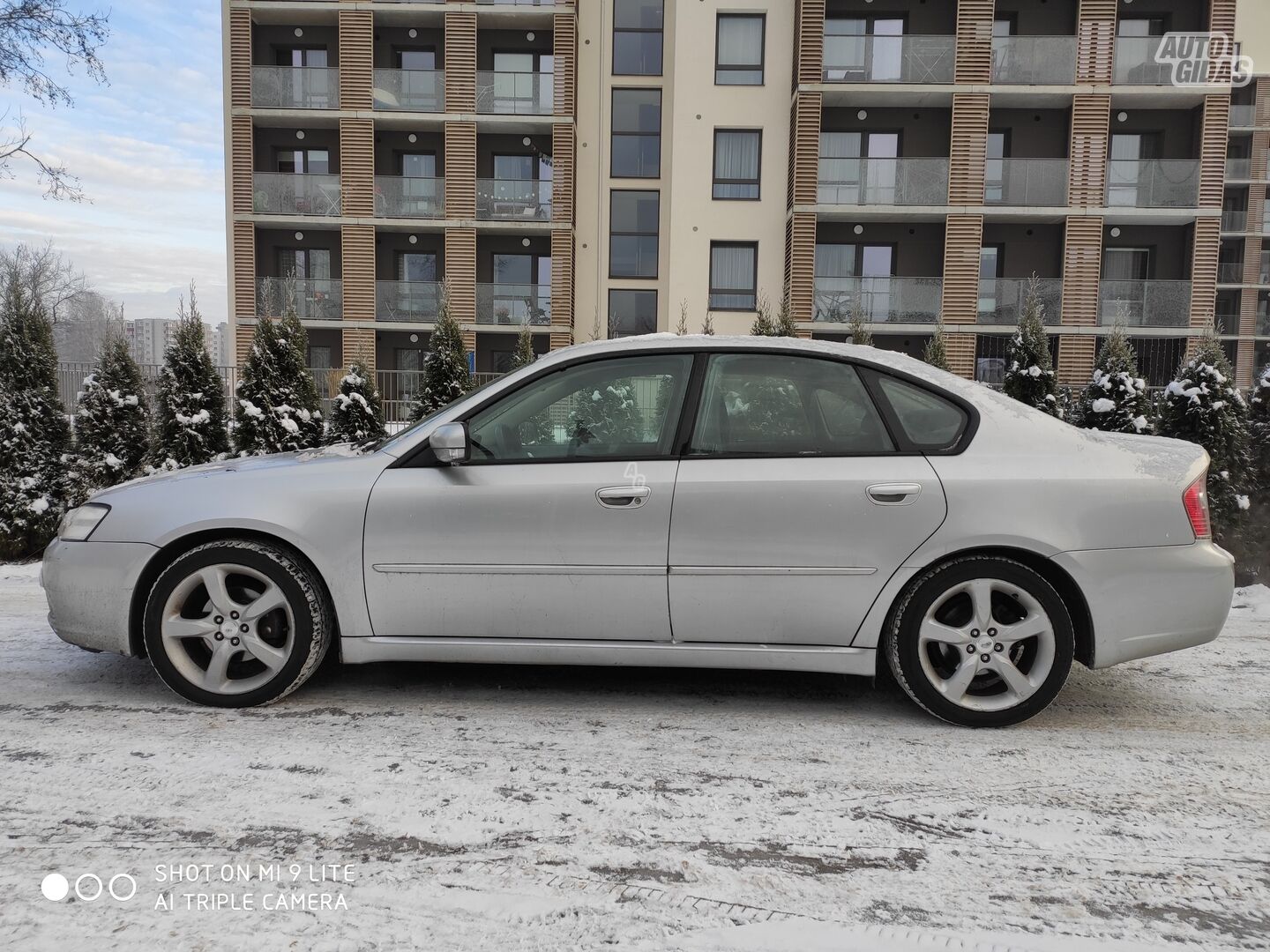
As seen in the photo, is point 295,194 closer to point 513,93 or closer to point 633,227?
point 513,93

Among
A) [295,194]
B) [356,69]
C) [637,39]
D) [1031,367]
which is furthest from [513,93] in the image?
[1031,367]

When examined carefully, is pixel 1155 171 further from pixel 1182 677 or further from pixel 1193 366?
pixel 1182 677

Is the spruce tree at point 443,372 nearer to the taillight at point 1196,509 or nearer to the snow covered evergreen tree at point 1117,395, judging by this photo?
the snow covered evergreen tree at point 1117,395

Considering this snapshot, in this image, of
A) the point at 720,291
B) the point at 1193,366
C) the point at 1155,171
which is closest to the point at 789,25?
the point at 720,291

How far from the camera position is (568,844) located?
2.41 metres

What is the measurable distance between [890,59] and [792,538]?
23.1 m

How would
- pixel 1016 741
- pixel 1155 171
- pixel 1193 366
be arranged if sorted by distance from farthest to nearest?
pixel 1155 171 → pixel 1193 366 → pixel 1016 741

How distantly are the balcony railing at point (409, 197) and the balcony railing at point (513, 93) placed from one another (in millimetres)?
2682

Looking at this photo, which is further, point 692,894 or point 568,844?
point 568,844

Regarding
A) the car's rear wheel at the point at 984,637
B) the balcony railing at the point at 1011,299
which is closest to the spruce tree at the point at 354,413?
the car's rear wheel at the point at 984,637

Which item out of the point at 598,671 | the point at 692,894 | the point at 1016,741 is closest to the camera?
the point at 692,894

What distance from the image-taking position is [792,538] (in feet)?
10.8

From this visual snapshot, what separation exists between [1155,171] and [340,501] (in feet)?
86.2

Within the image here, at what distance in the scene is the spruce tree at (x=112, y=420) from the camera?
8.23m
